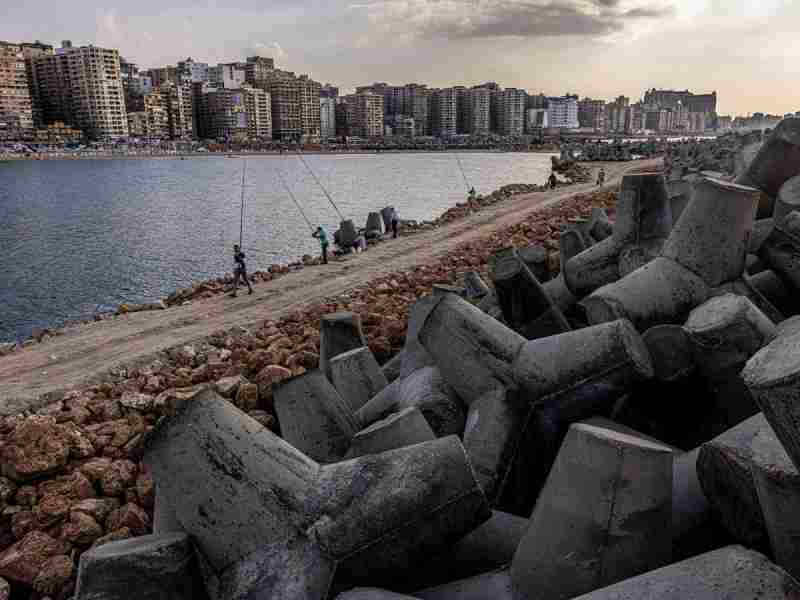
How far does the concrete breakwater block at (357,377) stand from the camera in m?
4.62

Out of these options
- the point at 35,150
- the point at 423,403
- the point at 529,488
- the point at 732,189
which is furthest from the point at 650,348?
the point at 35,150

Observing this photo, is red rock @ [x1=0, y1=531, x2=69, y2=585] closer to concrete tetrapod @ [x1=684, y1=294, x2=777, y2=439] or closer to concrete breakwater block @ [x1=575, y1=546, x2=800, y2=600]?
concrete breakwater block @ [x1=575, y1=546, x2=800, y2=600]

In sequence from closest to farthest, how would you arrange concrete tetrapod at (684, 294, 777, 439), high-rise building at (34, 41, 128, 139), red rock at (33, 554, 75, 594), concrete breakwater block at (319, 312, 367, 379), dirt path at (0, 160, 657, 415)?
1. concrete tetrapod at (684, 294, 777, 439)
2. red rock at (33, 554, 75, 594)
3. concrete breakwater block at (319, 312, 367, 379)
4. dirt path at (0, 160, 657, 415)
5. high-rise building at (34, 41, 128, 139)

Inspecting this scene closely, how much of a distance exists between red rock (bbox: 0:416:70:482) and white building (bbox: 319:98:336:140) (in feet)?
613

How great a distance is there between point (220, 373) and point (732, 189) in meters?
4.91

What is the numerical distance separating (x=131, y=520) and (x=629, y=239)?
164 inches

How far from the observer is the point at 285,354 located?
6613mm

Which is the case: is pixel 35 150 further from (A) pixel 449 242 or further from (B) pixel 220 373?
(B) pixel 220 373

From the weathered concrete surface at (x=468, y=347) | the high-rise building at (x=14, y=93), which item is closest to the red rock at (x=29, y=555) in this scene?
the weathered concrete surface at (x=468, y=347)

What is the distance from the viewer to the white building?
188050 millimetres

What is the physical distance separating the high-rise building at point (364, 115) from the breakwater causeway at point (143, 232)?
129954 millimetres

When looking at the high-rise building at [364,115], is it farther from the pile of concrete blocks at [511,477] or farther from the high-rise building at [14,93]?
the pile of concrete blocks at [511,477]

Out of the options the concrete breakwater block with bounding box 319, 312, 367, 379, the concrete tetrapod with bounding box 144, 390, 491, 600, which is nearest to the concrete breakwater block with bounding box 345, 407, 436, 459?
the concrete tetrapod with bounding box 144, 390, 491, 600

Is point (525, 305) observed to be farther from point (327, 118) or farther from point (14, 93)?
point (327, 118)
